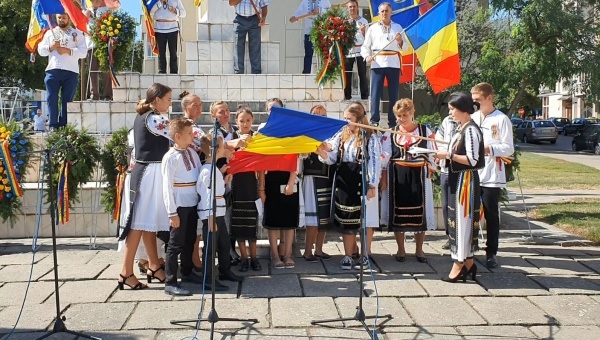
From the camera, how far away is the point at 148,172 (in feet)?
21.2

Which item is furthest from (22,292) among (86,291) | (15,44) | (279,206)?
(15,44)

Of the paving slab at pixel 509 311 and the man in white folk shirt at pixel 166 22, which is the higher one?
the man in white folk shirt at pixel 166 22

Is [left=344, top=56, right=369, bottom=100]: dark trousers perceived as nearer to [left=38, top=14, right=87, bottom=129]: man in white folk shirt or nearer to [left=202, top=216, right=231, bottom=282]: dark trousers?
[left=38, top=14, right=87, bottom=129]: man in white folk shirt

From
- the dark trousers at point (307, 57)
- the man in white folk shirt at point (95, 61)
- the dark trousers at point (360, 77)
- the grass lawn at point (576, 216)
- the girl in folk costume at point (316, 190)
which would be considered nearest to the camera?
the girl in folk costume at point (316, 190)

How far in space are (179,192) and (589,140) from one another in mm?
32960

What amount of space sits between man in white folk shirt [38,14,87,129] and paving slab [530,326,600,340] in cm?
815

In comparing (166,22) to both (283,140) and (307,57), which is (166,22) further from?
(283,140)

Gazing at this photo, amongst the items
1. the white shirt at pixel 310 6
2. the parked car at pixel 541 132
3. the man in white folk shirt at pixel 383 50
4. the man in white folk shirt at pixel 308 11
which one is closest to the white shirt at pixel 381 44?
the man in white folk shirt at pixel 383 50

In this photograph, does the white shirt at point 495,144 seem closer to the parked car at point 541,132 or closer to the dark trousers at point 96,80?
the dark trousers at point 96,80

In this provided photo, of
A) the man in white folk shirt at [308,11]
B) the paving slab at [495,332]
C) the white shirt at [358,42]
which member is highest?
the man in white folk shirt at [308,11]

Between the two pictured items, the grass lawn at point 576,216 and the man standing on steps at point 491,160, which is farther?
the grass lawn at point 576,216

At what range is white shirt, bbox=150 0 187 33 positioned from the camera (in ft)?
40.4

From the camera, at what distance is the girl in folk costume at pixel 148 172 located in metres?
6.41

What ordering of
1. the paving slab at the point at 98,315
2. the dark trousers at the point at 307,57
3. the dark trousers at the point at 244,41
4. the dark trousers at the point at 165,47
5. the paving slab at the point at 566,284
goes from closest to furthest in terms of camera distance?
the paving slab at the point at 98,315 < the paving slab at the point at 566,284 < the dark trousers at the point at 165,47 < the dark trousers at the point at 244,41 < the dark trousers at the point at 307,57
